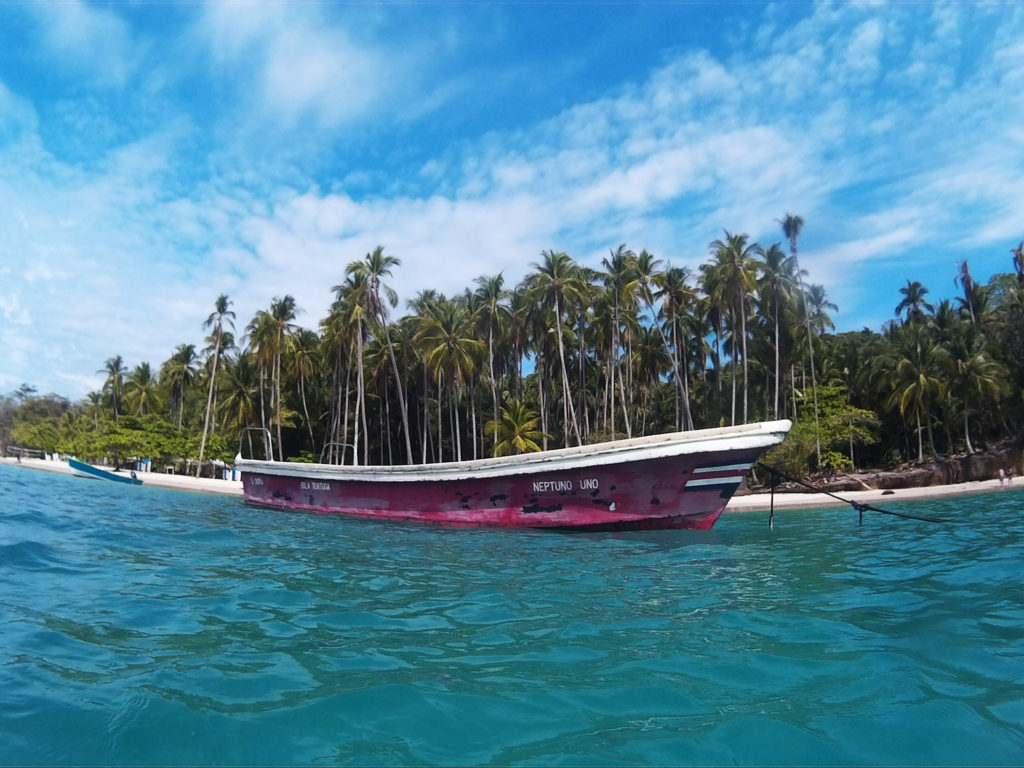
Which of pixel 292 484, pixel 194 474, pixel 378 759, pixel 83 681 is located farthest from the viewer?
pixel 194 474

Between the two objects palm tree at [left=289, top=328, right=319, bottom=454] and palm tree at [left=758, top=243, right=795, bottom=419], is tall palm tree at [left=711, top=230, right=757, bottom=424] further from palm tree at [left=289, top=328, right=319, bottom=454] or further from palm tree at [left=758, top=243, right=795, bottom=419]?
palm tree at [left=289, top=328, right=319, bottom=454]

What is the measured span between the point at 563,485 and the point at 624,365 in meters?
35.1

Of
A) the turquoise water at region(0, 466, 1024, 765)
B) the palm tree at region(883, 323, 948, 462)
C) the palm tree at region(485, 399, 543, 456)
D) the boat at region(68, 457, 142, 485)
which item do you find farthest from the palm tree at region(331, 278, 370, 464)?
the palm tree at region(883, 323, 948, 462)

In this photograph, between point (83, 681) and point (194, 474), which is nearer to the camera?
point (83, 681)

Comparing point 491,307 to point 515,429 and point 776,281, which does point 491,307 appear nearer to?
point 515,429

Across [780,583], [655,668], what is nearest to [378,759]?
[655,668]

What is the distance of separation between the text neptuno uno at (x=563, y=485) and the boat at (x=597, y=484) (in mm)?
21

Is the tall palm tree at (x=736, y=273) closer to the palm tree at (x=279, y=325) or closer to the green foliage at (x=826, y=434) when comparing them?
the green foliage at (x=826, y=434)

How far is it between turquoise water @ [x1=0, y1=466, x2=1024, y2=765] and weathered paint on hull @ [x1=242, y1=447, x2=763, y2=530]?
3281 mm

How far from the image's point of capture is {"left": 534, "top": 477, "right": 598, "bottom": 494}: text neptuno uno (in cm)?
1268

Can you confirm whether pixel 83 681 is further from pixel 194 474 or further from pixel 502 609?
pixel 194 474

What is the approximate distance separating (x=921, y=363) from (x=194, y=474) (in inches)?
1926

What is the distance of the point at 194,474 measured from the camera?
1759 inches

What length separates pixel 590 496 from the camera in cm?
1273
